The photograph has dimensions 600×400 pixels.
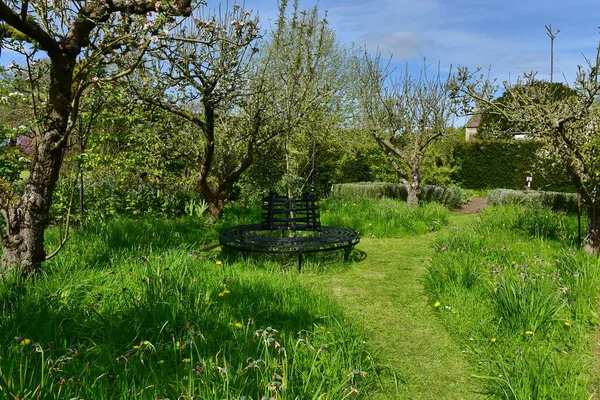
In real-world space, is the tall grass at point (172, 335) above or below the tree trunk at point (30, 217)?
below

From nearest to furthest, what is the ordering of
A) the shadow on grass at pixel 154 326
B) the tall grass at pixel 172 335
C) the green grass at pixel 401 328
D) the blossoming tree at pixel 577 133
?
the tall grass at pixel 172 335 < the shadow on grass at pixel 154 326 < the green grass at pixel 401 328 < the blossoming tree at pixel 577 133

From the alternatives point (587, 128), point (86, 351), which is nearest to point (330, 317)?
point (86, 351)

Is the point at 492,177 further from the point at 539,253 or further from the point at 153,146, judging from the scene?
the point at 153,146

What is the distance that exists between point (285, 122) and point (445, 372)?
6214mm

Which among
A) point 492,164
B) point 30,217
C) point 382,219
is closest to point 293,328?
point 30,217

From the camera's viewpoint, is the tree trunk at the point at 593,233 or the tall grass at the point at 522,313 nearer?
the tall grass at the point at 522,313

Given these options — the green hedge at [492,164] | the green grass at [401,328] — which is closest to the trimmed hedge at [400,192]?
the green hedge at [492,164]

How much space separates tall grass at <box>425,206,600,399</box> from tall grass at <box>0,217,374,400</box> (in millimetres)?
1046

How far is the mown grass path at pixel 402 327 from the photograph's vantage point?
3.05m

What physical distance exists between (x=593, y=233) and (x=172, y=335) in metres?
5.86

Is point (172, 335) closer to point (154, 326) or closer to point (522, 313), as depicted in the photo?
point (154, 326)

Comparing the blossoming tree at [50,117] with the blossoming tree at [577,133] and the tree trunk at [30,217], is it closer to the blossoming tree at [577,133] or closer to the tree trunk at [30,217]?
the tree trunk at [30,217]

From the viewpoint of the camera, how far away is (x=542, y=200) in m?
11.6

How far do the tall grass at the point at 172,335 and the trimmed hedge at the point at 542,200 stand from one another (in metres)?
9.30
